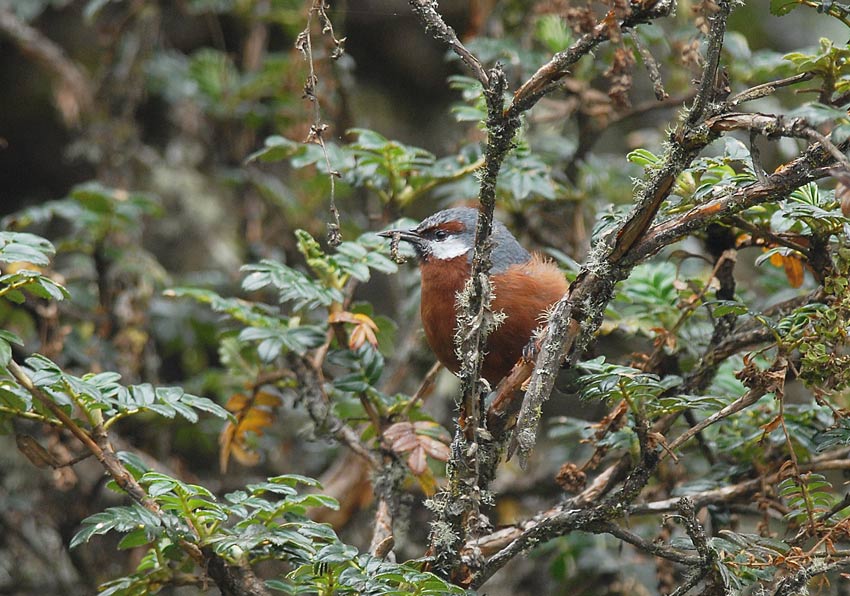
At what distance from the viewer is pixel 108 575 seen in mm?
→ 4008

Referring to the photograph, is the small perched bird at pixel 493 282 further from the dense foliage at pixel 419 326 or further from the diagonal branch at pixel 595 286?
the diagonal branch at pixel 595 286

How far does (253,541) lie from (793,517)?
1592 millimetres

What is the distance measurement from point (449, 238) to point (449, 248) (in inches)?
2.4

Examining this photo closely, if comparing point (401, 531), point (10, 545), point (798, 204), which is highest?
point (798, 204)

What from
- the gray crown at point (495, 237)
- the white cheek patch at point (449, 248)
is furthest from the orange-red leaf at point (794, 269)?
the white cheek patch at point (449, 248)

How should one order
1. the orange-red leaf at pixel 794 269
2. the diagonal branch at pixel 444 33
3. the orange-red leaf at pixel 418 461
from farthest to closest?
1. the orange-red leaf at pixel 794 269
2. the orange-red leaf at pixel 418 461
3. the diagonal branch at pixel 444 33

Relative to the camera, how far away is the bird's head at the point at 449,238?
3389 millimetres

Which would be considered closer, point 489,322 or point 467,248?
point 489,322

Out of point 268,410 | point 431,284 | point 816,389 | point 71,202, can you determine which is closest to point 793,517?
point 816,389

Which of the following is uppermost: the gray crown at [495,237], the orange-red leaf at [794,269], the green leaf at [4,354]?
the orange-red leaf at [794,269]

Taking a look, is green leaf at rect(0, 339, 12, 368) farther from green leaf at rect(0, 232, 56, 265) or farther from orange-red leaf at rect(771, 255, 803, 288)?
orange-red leaf at rect(771, 255, 803, 288)

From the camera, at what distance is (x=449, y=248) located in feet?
11.3

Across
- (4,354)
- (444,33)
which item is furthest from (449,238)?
(4,354)

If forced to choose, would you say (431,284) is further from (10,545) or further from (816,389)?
(10,545)
